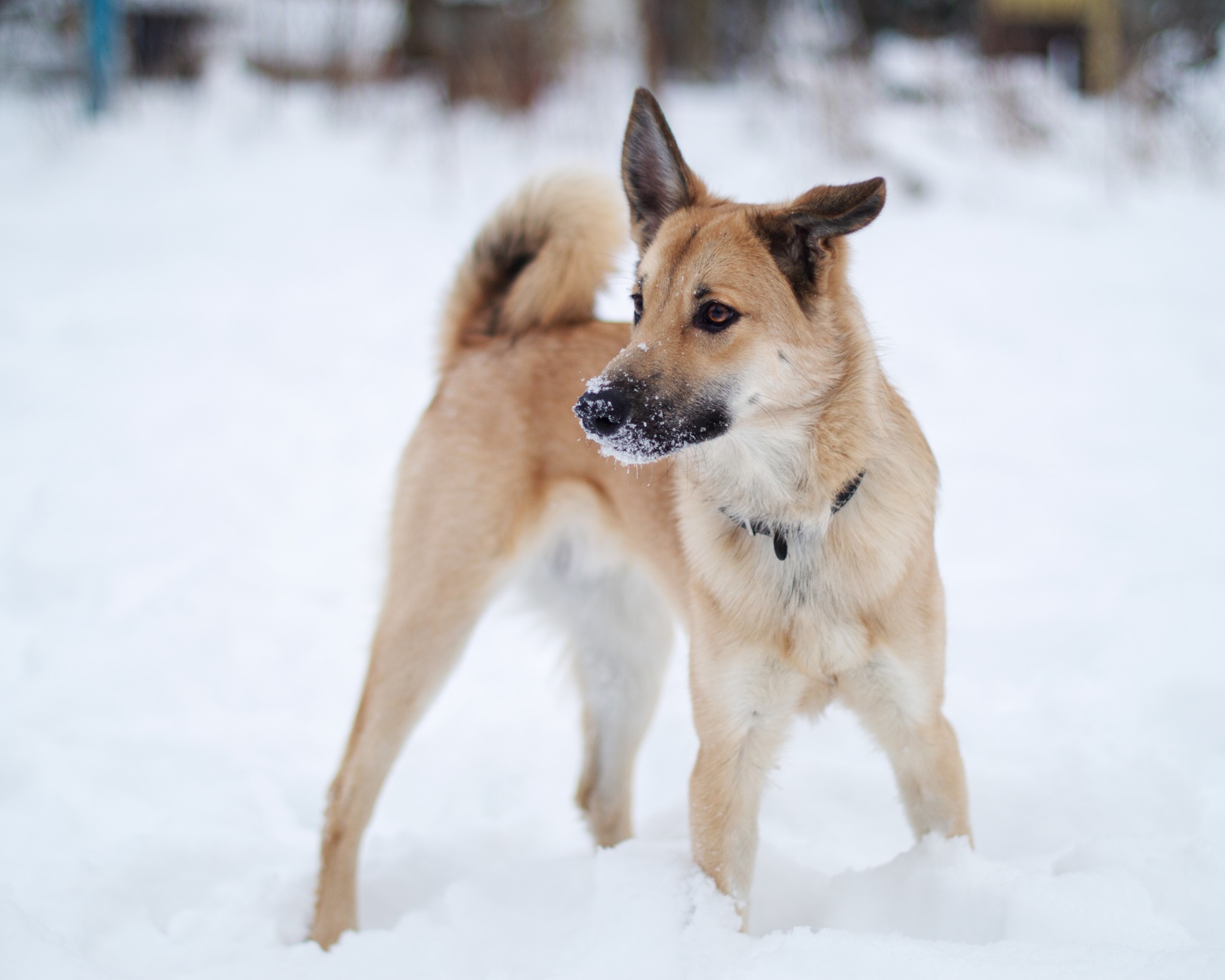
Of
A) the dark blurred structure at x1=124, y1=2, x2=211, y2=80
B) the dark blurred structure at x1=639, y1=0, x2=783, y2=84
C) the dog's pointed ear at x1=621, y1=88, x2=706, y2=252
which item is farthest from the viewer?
the dark blurred structure at x1=639, y1=0, x2=783, y2=84

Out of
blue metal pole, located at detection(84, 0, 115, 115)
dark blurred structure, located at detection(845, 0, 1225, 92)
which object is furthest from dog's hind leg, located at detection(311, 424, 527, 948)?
blue metal pole, located at detection(84, 0, 115, 115)

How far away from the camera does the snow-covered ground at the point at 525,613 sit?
2033 millimetres

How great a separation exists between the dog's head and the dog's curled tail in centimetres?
62

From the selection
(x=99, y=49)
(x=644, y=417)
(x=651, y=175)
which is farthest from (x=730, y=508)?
(x=99, y=49)

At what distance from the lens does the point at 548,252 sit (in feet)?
8.75

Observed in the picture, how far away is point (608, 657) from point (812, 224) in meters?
1.53

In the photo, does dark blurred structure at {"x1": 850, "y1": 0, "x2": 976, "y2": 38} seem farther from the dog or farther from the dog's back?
the dog

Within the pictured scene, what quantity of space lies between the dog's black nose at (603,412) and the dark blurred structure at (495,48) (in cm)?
815

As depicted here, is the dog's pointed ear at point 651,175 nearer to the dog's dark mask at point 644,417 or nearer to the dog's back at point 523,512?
the dog's back at point 523,512

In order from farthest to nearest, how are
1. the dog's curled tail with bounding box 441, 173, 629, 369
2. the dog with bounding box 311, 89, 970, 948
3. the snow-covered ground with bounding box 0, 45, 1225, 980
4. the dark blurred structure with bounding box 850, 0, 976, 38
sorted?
the dark blurred structure with bounding box 850, 0, 976, 38
the dog's curled tail with bounding box 441, 173, 629, 369
the snow-covered ground with bounding box 0, 45, 1225, 980
the dog with bounding box 311, 89, 970, 948

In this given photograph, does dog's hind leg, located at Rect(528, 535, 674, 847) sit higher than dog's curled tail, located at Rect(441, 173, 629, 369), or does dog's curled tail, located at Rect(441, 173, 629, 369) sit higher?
dog's curled tail, located at Rect(441, 173, 629, 369)

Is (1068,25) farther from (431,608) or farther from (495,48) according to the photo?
(431,608)

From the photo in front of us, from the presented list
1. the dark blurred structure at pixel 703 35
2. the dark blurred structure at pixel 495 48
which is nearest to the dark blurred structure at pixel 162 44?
the dark blurred structure at pixel 495 48

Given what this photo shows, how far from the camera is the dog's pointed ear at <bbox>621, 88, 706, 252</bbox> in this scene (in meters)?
2.21
